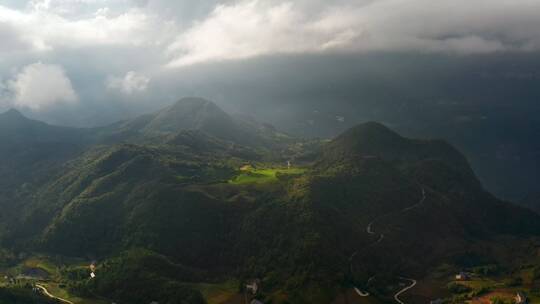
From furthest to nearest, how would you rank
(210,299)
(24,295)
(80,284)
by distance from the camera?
(80,284)
(210,299)
(24,295)

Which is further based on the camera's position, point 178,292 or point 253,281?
point 253,281

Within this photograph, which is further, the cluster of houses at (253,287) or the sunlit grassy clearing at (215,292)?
the cluster of houses at (253,287)

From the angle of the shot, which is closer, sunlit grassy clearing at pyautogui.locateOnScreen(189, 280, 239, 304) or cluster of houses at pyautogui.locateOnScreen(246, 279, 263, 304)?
sunlit grassy clearing at pyautogui.locateOnScreen(189, 280, 239, 304)

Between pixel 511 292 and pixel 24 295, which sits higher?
pixel 24 295

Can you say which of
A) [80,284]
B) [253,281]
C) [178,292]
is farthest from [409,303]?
[80,284]

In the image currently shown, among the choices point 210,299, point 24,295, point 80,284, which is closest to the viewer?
point 24,295

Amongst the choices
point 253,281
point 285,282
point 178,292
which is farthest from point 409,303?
point 178,292

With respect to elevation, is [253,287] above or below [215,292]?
above

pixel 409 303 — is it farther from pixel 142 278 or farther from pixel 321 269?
pixel 142 278

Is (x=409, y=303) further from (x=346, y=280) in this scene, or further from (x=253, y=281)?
(x=253, y=281)
